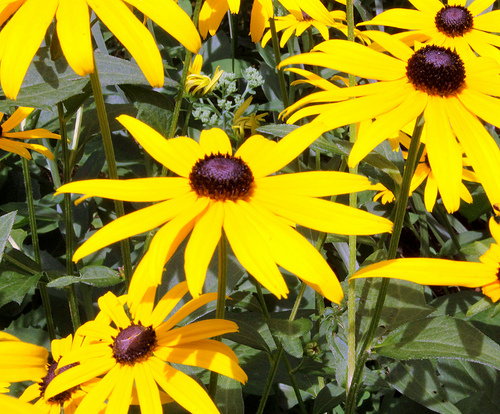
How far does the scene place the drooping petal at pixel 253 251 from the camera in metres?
0.66

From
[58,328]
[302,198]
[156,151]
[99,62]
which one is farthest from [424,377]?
[58,328]

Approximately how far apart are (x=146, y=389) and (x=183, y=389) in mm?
59

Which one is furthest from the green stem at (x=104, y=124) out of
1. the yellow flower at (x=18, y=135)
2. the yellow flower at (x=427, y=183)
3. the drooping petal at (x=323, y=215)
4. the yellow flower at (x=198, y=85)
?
the yellow flower at (x=427, y=183)

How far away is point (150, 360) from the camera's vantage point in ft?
2.95

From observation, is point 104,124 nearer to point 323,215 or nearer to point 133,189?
point 133,189

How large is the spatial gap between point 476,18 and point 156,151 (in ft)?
3.78

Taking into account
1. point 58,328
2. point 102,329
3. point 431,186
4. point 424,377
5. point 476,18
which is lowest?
point 58,328

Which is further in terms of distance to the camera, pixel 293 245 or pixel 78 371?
pixel 78 371

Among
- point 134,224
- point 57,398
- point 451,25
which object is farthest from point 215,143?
point 451,25

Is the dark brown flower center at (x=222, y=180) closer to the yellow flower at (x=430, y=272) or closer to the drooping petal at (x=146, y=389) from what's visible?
the yellow flower at (x=430, y=272)

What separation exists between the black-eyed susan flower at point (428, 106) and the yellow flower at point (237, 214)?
7 cm

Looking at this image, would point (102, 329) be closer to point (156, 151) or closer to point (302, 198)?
point (156, 151)

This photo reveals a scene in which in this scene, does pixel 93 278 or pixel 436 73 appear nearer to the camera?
pixel 436 73

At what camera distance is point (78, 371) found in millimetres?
874
